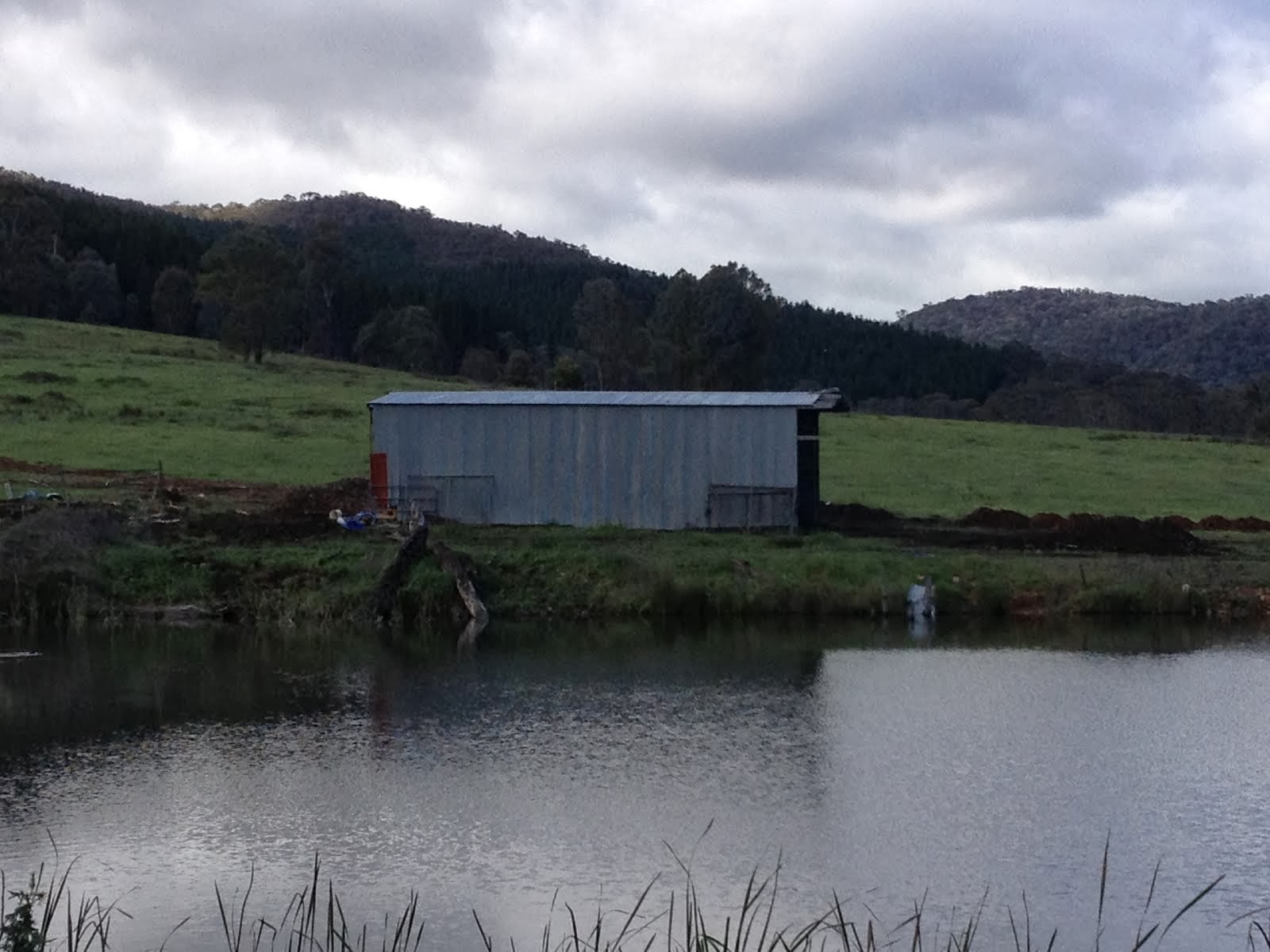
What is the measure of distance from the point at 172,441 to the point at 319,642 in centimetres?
2380

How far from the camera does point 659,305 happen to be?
9375 centimetres

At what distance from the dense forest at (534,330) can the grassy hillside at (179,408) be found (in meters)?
7.76

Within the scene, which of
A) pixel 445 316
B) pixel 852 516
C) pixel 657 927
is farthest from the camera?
pixel 445 316

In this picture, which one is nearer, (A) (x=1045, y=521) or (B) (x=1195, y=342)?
(A) (x=1045, y=521)

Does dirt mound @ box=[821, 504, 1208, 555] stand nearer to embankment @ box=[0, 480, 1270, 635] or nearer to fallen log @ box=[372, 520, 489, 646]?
embankment @ box=[0, 480, 1270, 635]

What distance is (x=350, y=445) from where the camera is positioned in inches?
2056

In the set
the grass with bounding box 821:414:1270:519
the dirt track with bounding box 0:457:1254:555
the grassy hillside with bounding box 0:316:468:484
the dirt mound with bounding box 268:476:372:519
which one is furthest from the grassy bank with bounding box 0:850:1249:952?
the grassy hillside with bounding box 0:316:468:484

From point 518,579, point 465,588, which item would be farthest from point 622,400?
point 465,588

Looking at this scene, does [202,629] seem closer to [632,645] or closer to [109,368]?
[632,645]

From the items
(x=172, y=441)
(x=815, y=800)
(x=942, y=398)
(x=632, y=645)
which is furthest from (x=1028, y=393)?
(x=815, y=800)

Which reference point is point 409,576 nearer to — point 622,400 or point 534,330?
point 622,400

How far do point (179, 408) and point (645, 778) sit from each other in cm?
4331

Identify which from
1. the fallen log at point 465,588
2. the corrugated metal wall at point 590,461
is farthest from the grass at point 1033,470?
the fallen log at point 465,588

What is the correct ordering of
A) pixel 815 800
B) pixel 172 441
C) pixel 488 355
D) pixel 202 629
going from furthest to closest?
pixel 488 355
pixel 172 441
pixel 202 629
pixel 815 800
